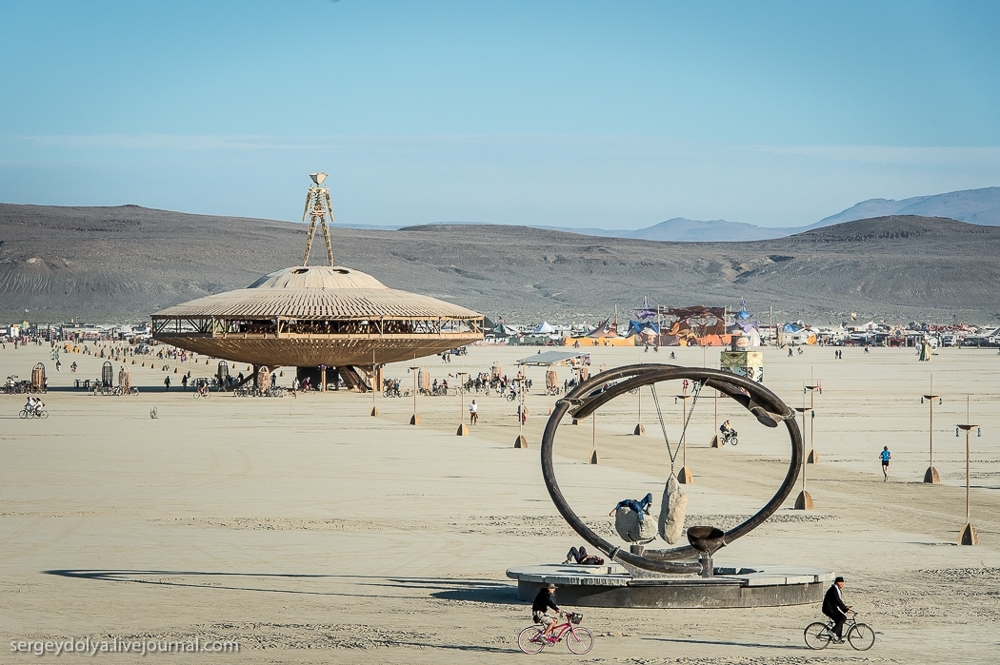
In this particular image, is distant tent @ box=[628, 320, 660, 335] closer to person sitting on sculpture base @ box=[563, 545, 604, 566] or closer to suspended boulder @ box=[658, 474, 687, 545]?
person sitting on sculpture base @ box=[563, 545, 604, 566]

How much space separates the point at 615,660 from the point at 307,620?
4.04 metres

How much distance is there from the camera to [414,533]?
2453 centimetres

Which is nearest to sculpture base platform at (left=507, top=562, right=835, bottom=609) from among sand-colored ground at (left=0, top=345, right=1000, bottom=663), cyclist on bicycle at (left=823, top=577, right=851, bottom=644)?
sand-colored ground at (left=0, top=345, right=1000, bottom=663)

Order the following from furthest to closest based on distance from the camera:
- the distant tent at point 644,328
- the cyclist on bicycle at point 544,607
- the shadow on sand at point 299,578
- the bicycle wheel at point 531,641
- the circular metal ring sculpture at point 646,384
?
the distant tent at point 644,328 → the shadow on sand at point 299,578 → the circular metal ring sculpture at point 646,384 → the cyclist on bicycle at point 544,607 → the bicycle wheel at point 531,641

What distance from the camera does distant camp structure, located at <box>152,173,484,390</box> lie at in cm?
6381

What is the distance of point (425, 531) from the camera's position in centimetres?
2475

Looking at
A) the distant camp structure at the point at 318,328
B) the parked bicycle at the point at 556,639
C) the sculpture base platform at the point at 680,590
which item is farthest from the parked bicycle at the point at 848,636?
the distant camp structure at the point at 318,328

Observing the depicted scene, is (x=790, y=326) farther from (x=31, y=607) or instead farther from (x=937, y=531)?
(x=31, y=607)

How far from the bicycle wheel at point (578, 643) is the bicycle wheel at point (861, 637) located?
2898mm

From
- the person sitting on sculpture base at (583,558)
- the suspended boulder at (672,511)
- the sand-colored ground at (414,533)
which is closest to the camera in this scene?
the sand-colored ground at (414,533)

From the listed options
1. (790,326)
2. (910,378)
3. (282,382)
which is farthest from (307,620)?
(790,326)

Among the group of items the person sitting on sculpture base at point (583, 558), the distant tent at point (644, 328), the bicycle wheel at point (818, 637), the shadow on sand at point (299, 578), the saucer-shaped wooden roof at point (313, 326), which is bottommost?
the shadow on sand at point (299, 578)

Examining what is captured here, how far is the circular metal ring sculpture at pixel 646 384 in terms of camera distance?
736 inches

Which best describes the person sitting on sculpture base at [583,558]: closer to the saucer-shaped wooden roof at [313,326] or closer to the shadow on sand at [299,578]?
the shadow on sand at [299,578]
